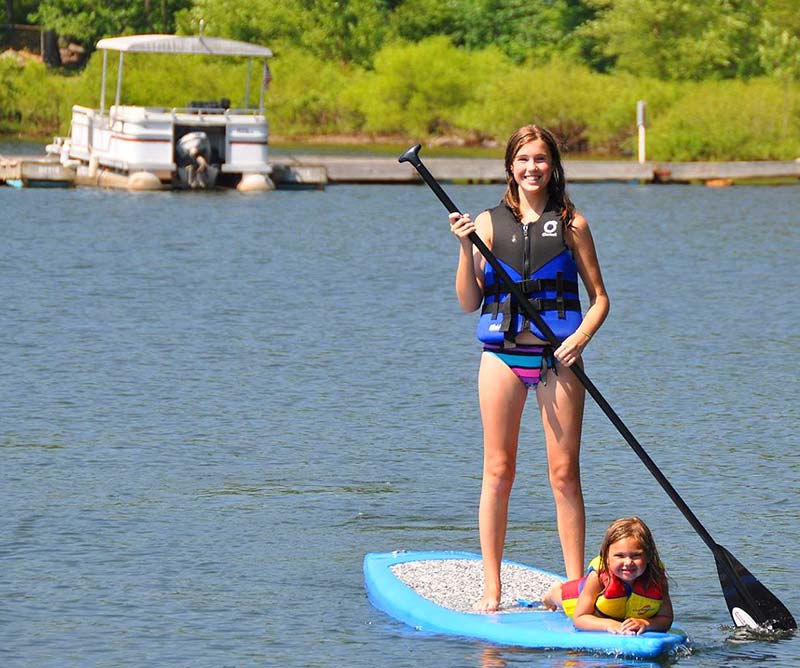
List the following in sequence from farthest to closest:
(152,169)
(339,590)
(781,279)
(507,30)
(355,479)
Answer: (507,30)
(152,169)
(781,279)
(355,479)
(339,590)

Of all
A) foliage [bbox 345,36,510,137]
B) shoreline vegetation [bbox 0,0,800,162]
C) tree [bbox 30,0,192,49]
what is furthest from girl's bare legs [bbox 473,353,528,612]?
tree [bbox 30,0,192,49]

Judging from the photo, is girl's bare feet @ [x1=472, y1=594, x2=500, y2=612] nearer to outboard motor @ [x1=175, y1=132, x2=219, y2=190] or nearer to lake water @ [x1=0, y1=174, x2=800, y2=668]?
lake water @ [x1=0, y1=174, x2=800, y2=668]

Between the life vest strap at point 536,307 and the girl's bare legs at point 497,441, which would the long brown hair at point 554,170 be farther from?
the girl's bare legs at point 497,441

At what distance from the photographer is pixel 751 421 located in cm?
1303

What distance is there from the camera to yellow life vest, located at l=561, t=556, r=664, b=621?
7.28 metres

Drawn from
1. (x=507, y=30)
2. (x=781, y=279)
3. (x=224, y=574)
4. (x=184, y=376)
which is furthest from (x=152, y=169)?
(x=507, y=30)

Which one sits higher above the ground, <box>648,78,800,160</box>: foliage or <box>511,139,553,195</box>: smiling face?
<box>511,139,553,195</box>: smiling face

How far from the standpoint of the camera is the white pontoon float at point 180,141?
3459cm

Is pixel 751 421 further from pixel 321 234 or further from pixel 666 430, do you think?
pixel 321 234

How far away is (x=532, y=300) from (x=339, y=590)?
1.96 metres

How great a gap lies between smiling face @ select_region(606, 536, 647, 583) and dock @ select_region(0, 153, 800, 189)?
2993cm

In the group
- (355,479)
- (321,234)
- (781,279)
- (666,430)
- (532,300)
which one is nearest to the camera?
(532,300)

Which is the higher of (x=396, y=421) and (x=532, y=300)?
(x=532, y=300)

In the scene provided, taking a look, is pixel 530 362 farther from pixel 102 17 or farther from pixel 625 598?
→ pixel 102 17
